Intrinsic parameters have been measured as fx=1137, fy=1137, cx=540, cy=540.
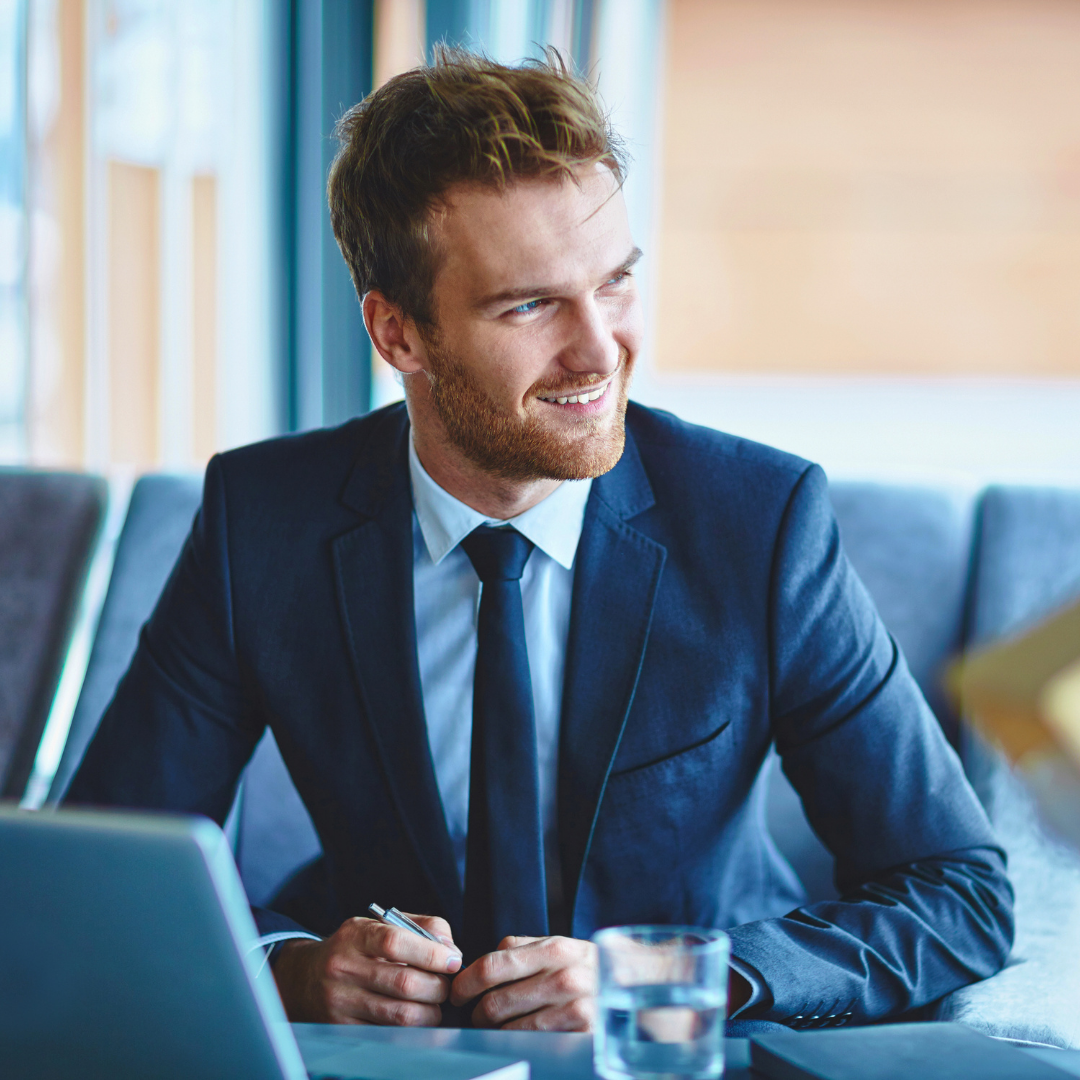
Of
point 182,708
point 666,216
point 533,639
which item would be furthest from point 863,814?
point 666,216

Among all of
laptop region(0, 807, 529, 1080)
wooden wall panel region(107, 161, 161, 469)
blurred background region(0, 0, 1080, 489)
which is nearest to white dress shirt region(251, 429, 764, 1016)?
laptop region(0, 807, 529, 1080)

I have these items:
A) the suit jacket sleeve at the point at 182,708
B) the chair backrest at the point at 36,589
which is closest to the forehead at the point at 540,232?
the suit jacket sleeve at the point at 182,708

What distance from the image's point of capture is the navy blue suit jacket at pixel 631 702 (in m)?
1.03

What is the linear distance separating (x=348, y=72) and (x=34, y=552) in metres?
1.30

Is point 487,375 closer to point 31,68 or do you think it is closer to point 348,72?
point 348,72

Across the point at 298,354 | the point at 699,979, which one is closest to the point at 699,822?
the point at 699,979

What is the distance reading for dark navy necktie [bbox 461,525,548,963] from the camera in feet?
3.25

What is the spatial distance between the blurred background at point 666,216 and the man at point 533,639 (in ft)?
4.13

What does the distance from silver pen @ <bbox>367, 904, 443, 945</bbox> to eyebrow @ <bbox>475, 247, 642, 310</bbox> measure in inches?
21.3

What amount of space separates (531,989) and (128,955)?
0.41 metres

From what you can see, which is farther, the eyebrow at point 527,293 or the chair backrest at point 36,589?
the chair backrest at point 36,589

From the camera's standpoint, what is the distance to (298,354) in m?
2.40

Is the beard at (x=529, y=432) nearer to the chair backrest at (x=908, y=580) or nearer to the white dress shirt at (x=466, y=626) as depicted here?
the white dress shirt at (x=466, y=626)

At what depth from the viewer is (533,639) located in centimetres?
111
